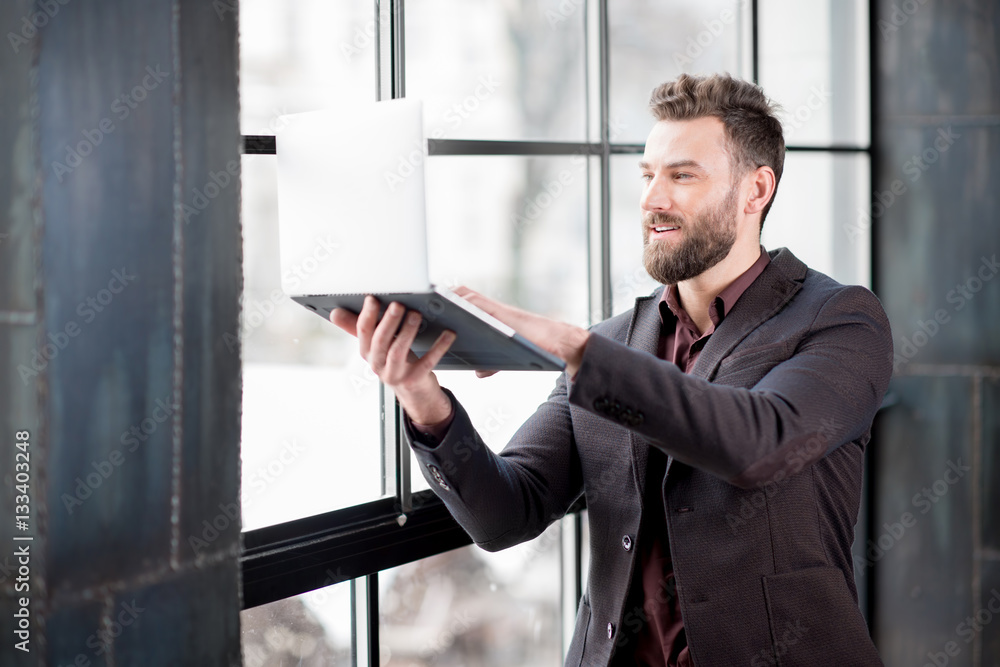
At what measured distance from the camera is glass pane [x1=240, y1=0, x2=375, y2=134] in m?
1.91

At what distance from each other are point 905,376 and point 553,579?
1.62m

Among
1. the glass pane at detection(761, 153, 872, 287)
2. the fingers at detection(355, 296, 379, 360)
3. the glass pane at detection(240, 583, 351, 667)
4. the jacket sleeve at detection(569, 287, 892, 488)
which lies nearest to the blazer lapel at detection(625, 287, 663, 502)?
the jacket sleeve at detection(569, 287, 892, 488)

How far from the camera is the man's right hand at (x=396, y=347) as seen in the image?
4.29 ft

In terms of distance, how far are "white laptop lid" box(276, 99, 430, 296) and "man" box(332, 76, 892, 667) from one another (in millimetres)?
91

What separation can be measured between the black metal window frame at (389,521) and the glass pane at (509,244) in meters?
0.05

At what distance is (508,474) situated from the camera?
1.77m

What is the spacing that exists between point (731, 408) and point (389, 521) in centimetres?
104

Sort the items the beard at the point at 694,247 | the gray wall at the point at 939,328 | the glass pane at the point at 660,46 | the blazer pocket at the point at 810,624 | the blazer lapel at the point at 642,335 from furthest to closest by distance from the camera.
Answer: the gray wall at the point at 939,328
the glass pane at the point at 660,46
the beard at the point at 694,247
the blazer lapel at the point at 642,335
the blazer pocket at the point at 810,624

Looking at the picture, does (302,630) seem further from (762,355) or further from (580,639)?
(762,355)

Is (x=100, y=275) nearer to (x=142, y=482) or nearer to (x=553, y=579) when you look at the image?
(x=142, y=482)

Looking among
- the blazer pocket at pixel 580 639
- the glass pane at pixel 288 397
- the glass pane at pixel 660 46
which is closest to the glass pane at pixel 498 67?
the glass pane at pixel 660 46

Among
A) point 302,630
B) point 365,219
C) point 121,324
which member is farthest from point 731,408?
point 302,630

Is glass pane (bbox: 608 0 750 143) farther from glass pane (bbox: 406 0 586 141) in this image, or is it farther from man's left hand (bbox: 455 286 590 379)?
man's left hand (bbox: 455 286 590 379)

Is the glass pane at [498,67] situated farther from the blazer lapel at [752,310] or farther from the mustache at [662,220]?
the blazer lapel at [752,310]
